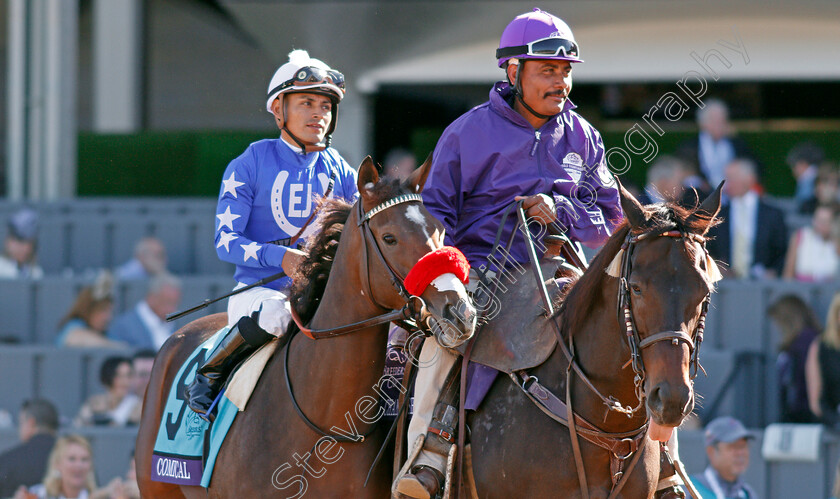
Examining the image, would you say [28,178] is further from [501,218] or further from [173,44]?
[501,218]

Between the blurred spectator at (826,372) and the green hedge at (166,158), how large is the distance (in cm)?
565

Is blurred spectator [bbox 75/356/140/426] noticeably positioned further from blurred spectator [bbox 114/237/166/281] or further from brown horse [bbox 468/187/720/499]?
brown horse [bbox 468/187/720/499]

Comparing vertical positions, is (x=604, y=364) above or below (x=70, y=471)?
above

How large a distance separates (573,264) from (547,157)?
1.35 feet

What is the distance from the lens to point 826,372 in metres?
6.30

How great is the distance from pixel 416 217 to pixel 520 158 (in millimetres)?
654

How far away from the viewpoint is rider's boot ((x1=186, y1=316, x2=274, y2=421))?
414 centimetres

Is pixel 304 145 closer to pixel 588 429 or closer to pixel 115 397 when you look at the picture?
pixel 588 429

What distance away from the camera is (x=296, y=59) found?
4.34 m

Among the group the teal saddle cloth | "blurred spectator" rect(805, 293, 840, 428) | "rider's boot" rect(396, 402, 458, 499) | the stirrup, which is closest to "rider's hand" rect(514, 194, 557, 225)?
"rider's boot" rect(396, 402, 458, 499)

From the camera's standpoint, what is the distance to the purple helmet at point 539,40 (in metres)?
3.85

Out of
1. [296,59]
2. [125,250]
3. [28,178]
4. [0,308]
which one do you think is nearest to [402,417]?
[296,59]

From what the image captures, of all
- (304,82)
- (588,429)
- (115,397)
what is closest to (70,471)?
(115,397)

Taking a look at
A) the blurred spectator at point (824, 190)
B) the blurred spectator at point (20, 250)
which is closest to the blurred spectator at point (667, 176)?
the blurred spectator at point (824, 190)
